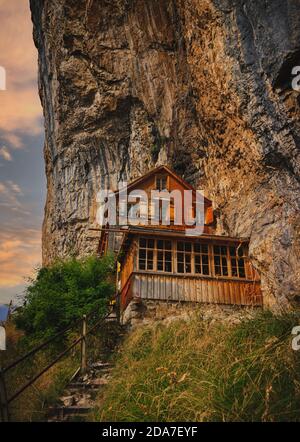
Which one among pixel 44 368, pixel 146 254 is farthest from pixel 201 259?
pixel 44 368

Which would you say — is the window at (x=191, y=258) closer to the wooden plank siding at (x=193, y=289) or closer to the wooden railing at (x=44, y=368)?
the wooden plank siding at (x=193, y=289)

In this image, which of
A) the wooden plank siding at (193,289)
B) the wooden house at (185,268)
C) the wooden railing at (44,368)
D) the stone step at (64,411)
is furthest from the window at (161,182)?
the stone step at (64,411)

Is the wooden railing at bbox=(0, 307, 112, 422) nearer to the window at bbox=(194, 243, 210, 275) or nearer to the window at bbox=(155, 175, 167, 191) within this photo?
the window at bbox=(194, 243, 210, 275)

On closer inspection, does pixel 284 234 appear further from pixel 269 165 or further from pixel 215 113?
pixel 215 113

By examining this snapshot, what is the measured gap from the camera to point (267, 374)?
4.82m

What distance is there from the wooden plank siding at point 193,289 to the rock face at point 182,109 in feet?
2.85

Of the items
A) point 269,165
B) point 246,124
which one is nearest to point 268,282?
point 269,165

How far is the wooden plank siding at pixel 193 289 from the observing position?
1430cm

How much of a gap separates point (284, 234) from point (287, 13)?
873 centimetres

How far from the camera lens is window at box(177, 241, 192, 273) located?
49.7 ft

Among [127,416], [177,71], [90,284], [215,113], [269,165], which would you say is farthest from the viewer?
[177,71]

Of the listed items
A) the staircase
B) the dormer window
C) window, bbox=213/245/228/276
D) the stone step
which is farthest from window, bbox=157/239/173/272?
the stone step

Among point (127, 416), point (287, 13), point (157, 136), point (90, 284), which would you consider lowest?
point (127, 416)

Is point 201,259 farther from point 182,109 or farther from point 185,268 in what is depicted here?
point 182,109
